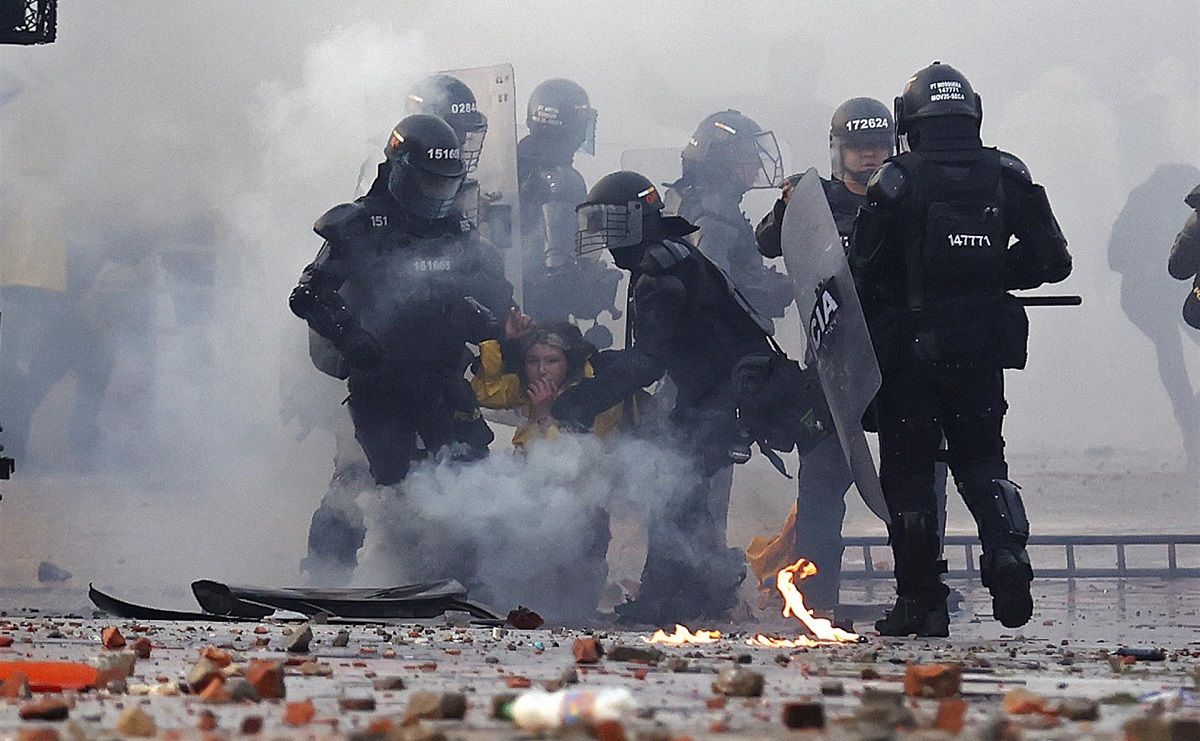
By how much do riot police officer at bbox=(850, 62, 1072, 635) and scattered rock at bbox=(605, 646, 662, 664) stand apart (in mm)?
1959

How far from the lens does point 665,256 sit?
8.54 metres

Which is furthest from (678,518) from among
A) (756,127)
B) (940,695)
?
(940,695)

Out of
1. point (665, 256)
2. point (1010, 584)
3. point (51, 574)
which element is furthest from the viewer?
point (51, 574)

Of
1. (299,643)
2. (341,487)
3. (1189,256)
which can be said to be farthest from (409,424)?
(299,643)

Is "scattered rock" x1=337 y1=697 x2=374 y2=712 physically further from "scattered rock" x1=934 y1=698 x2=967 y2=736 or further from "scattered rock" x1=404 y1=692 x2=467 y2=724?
"scattered rock" x1=934 y1=698 x2=967 y2=736

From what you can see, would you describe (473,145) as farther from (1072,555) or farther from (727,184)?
(1072,555)

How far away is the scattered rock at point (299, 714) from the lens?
3129 millimetres

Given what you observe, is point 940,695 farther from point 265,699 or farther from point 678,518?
point 678,518

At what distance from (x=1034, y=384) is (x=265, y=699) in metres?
12.1

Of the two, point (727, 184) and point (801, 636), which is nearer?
point (801, 636)

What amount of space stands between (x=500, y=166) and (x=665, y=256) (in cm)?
344

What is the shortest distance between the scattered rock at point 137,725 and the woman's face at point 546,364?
6.64 metres

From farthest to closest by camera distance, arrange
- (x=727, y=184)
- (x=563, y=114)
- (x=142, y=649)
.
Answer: (x=563, y=114) → (x=727, y=184) → (x=142, y=649)

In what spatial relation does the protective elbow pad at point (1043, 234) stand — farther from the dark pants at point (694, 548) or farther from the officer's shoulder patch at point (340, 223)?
the officer's shoulder patch at point (340, 223)
